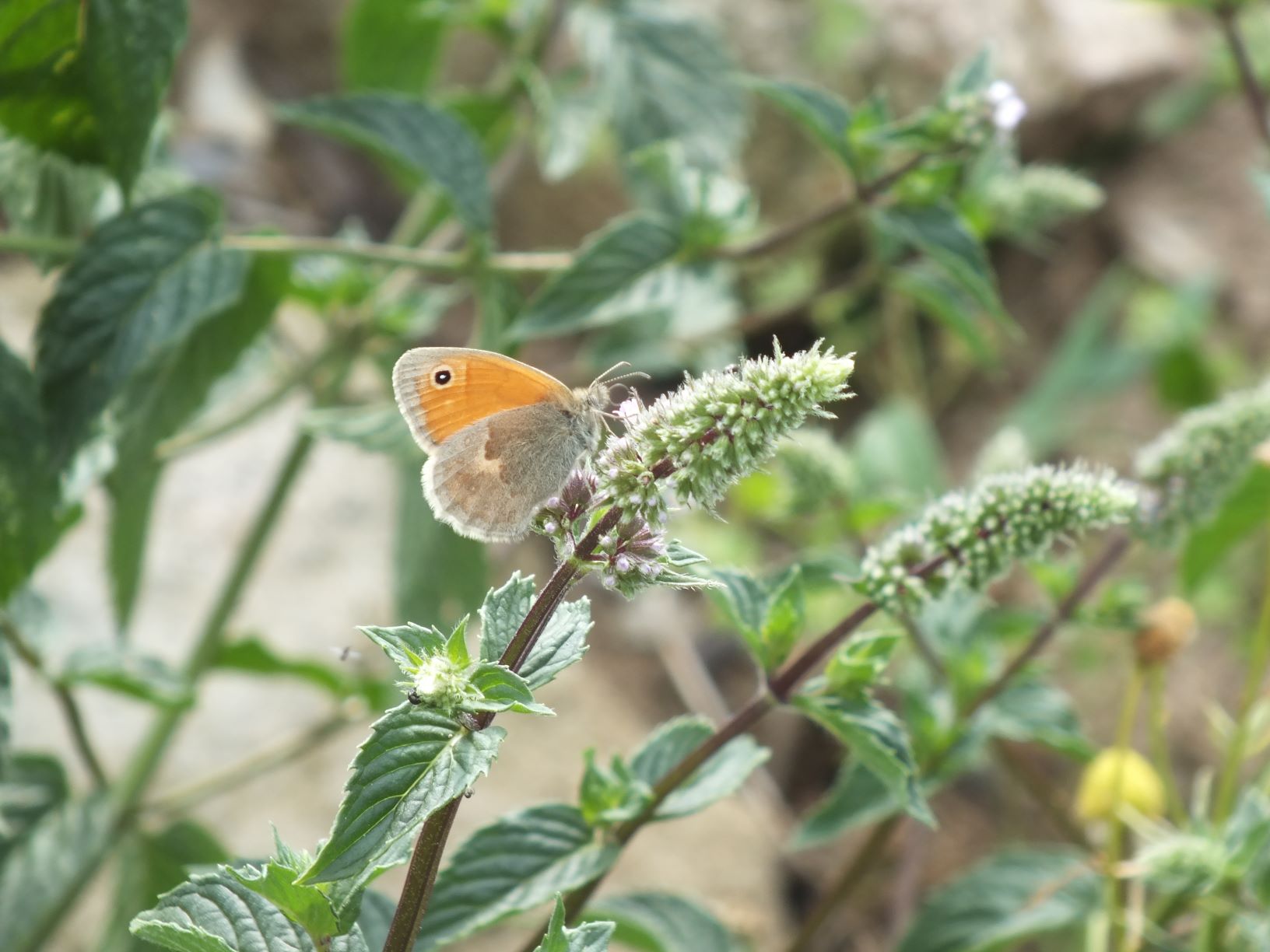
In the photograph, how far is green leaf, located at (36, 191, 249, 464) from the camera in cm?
98

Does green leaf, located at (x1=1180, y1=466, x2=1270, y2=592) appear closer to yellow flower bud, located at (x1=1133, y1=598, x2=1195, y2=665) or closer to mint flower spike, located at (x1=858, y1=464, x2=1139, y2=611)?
yellow flower bud, located at (x1=1133, y1=598, x2=1195, y2=665)

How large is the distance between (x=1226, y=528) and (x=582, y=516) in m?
0.99

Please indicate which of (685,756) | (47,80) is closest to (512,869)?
(685,756)

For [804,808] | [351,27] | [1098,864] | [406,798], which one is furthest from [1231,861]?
[351,27]

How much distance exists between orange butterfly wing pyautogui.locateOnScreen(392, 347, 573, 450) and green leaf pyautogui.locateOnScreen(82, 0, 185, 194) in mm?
379

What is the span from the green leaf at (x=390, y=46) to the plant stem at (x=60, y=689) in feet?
2.80

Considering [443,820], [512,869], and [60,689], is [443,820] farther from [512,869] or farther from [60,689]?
[60,689]

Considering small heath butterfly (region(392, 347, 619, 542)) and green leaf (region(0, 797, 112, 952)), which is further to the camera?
green leaf (region(0, 797, 112, 952))

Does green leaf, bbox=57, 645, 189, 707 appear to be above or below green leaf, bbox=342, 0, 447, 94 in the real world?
below

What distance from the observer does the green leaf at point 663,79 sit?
145 centimetres

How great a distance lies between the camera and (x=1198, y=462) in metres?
0.95

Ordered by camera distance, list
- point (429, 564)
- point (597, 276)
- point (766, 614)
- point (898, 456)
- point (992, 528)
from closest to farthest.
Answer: point (992, 528)
point (766, 614)
point (597, 276)
point (429, 564)
point (898, 456)

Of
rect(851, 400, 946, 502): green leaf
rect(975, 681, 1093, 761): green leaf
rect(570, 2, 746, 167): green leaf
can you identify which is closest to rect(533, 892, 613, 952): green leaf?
rect(975, 681, 1093, 761): green leaf

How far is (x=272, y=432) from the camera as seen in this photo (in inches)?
84.6
